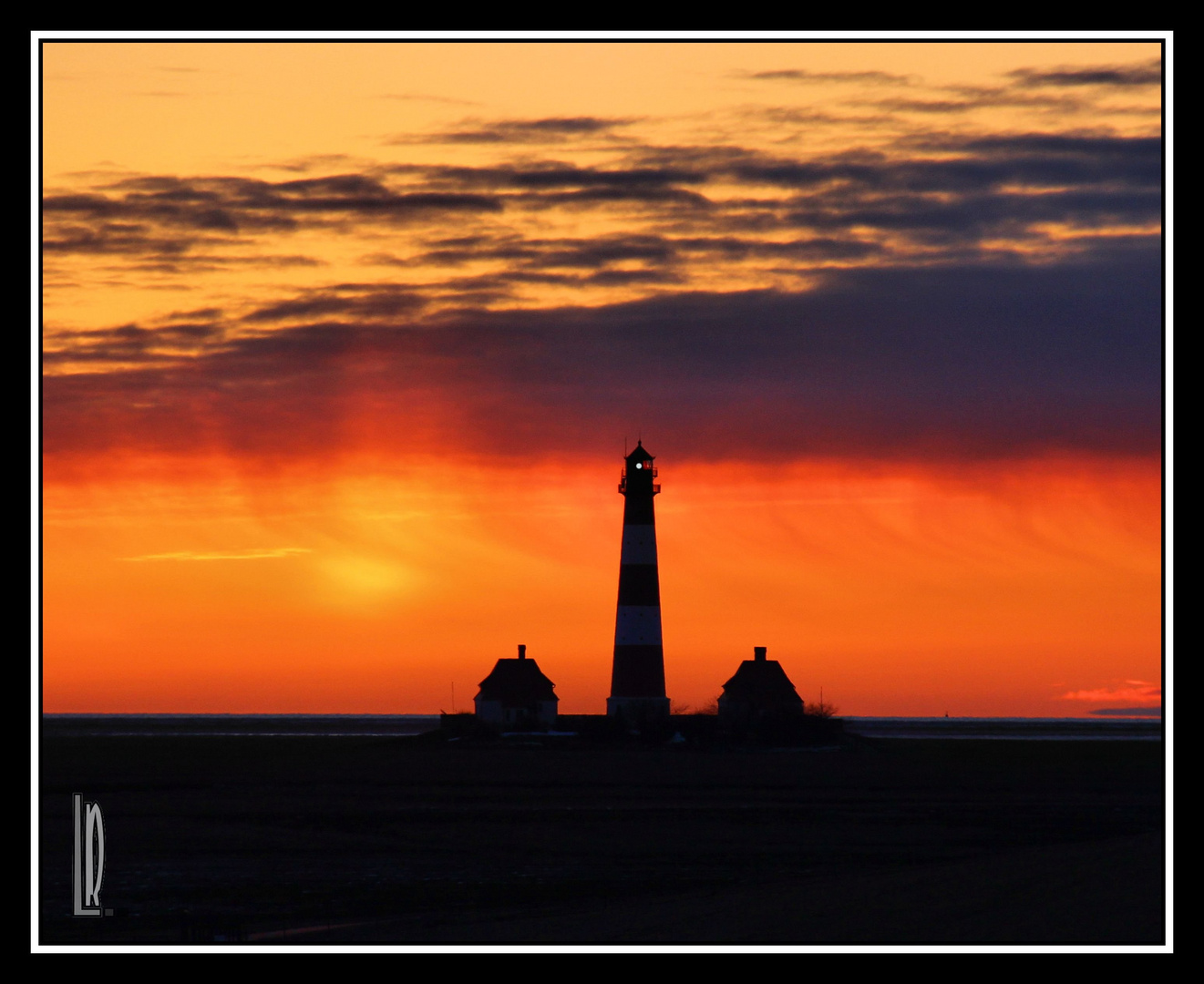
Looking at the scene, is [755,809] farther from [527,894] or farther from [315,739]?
[315,739]

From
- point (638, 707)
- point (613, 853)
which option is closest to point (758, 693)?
point (638, 707)

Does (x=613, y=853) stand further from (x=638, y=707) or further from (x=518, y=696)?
(x=518, y=696)

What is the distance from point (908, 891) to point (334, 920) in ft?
27.2

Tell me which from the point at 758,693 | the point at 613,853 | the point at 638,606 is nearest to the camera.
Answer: the point at 613,853

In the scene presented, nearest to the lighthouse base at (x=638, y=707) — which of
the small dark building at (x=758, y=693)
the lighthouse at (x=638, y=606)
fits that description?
the lighthouse at (x=638, y=606)

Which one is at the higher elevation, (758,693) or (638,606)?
(638,606)

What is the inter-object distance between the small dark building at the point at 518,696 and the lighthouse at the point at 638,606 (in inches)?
371

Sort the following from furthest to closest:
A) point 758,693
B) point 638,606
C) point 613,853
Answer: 1. point 758,693
2. point 638,606
3. point 613,853

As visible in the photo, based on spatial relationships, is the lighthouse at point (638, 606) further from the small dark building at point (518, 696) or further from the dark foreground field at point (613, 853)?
the small dark building at point (518, 696)

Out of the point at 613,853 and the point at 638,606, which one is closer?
the point at 613,853

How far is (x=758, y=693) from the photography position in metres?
75.1

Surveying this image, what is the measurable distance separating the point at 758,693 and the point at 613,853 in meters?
44.5

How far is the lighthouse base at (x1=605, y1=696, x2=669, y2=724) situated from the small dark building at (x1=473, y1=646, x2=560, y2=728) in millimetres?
8648

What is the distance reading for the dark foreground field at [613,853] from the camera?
830 inches
